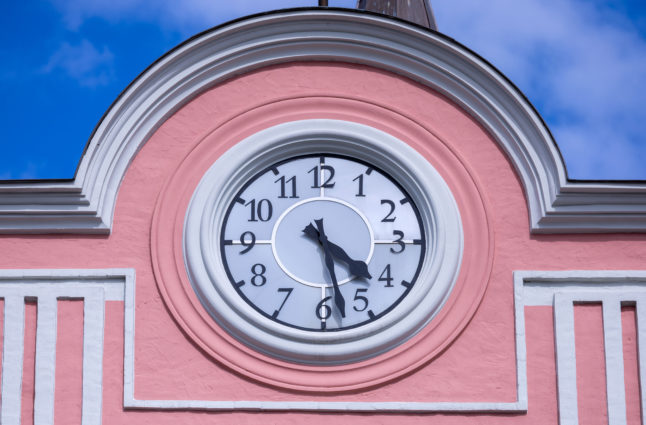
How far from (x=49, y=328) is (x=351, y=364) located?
210 centimetres

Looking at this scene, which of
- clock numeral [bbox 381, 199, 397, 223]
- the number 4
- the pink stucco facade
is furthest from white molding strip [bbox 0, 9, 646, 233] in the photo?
the number 4

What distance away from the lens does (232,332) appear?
30.5 feet

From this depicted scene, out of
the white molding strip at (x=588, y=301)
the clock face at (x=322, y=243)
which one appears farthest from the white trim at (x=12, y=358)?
the white molding strip at (x=588, y=301)

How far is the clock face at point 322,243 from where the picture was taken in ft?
30.8

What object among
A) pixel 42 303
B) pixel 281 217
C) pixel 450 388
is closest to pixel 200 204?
pixel 281 217

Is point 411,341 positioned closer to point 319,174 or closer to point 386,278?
point 386,278

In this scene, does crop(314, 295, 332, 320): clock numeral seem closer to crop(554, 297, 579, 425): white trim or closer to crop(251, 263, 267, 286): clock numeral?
crop(251, 263, 267, 286): clock numeral

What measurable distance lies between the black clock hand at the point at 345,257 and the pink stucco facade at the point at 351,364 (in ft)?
1.92

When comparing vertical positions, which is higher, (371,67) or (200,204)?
(371,67)

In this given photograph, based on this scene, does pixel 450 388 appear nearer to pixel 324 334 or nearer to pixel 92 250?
pixel 324 334

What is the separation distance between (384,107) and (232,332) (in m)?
1.99

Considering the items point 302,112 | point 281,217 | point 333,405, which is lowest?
point 333,405

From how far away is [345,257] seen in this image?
946 centimetres

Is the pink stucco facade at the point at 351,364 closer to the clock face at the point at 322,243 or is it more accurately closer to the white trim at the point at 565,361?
the white trim at the point at 565,361
